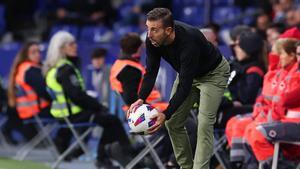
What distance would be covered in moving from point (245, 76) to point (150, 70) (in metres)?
2.34

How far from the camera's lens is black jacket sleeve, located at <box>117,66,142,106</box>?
1138cm

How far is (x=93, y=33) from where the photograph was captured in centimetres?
2133

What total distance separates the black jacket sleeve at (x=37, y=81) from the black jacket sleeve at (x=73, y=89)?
1.17 m

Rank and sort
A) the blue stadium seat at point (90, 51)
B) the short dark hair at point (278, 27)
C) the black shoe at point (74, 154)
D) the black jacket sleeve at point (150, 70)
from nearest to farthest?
1. the black jacket sleeve at point (150, 70)
2. the black shoe at point (74, 154)
3. the short dark hair at point (278, 27)
4. the blue stadium seat at point (90, 51)

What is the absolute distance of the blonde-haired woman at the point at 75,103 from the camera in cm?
1297

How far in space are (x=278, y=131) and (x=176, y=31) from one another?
1.59m

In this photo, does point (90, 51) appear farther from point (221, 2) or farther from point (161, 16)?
point (161, 16)

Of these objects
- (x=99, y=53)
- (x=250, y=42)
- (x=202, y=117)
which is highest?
(x=250, y=42)

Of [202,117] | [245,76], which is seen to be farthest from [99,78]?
[202,117]

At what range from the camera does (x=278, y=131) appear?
10398 mm

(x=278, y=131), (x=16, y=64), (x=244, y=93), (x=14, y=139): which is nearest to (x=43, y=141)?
(x=14, y=139)

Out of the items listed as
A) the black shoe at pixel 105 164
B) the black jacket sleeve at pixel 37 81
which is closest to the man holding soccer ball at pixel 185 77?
the black shoe at pixel 105 164

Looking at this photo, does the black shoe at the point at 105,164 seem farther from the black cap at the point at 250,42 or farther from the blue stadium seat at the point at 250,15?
the blue stadium seat at the point at 250,15

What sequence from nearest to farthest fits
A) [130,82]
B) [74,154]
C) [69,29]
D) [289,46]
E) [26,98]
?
1. [289,46]
2. [130,82]
3. [74,154]
4. [26,98]
5. [69,29]
